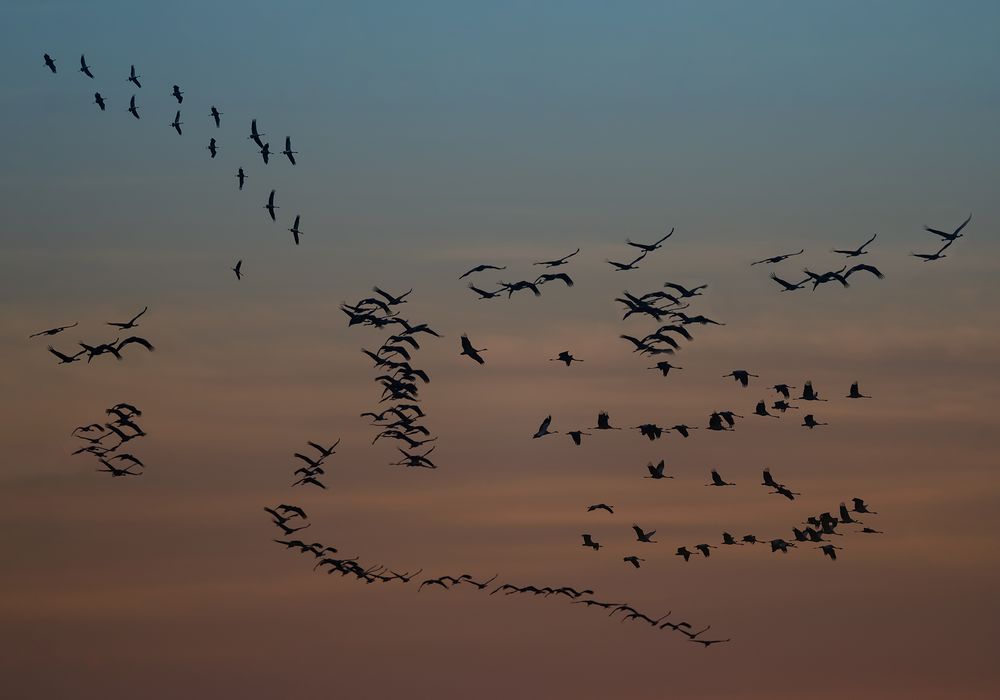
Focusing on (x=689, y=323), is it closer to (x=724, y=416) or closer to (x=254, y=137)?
(x=724, y=416)

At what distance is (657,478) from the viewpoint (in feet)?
519

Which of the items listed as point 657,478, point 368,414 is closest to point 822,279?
point 657,478

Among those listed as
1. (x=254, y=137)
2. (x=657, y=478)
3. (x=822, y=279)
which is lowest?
(x=657, y=478)

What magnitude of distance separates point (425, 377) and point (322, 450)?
12.4 metres

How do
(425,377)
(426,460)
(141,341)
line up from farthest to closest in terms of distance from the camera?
(426,460) < (425,377) < (141,341)

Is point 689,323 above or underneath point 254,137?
underneath

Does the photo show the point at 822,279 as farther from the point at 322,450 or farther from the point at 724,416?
the point at 322,450

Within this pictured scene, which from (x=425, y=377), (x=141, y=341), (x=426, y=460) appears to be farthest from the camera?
(x=426, y=460)

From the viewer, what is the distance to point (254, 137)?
152m

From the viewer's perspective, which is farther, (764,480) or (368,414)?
(764,480)

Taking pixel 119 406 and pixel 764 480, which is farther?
pixel 764 480

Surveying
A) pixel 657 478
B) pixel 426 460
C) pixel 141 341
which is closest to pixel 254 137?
pixel 141 341

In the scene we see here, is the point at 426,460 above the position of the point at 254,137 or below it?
below

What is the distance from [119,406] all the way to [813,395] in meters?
56.1
